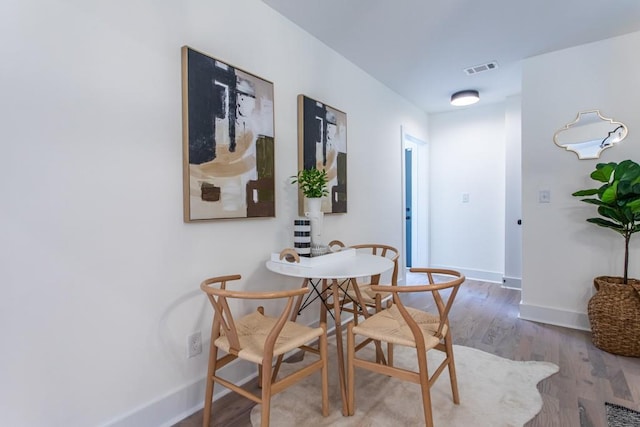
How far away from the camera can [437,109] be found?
14.9ft

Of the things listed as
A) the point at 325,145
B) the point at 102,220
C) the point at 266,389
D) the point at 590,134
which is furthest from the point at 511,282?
the point at 102,220

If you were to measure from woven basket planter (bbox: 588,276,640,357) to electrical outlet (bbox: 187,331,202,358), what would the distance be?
278 centimetres

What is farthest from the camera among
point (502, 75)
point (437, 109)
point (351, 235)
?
point (437, 109)

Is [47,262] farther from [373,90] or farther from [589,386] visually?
[373,90]

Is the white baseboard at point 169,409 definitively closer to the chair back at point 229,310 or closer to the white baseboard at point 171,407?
the white baseboard at point 171,407

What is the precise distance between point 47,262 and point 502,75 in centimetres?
396

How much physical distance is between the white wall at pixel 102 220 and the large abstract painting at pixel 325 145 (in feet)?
1.97

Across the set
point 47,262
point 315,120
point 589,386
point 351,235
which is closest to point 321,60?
point 315,120

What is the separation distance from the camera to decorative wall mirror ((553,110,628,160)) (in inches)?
105

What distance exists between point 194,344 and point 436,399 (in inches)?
52.9

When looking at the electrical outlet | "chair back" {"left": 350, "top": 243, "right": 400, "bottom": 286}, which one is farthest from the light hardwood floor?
"chair back" {"left": 350, "top": 243, "right": 400, "bottom": 286}

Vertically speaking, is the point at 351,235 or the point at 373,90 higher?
the point at 373,90

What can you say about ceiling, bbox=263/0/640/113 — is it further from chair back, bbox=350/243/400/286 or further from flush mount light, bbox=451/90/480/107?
chair back, bbox=350/243/400/286

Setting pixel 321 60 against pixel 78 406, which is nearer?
pixel 78 406
